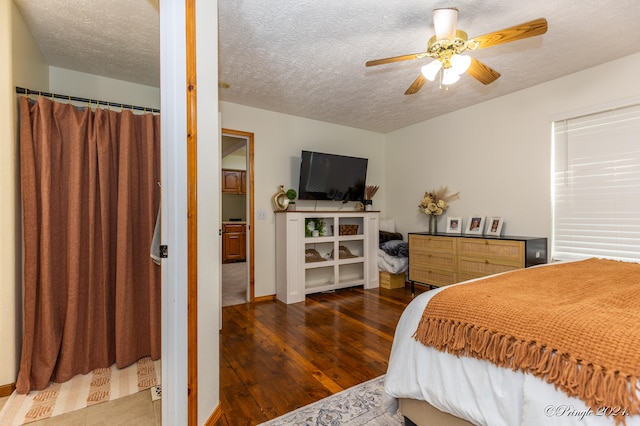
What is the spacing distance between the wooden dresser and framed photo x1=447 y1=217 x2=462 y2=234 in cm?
30

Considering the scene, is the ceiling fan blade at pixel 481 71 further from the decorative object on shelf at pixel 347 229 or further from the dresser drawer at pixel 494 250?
the decorative object on shelf at pixel 347 229

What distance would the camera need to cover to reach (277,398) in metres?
1.81

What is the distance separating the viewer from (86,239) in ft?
7.11

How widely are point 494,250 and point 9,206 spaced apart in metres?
4.02

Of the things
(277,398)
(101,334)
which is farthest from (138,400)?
(277,398)

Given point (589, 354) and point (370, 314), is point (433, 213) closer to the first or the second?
point (370, 314)

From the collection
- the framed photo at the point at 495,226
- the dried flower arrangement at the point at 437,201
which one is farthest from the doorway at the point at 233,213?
the framed photo at the point at 495,226

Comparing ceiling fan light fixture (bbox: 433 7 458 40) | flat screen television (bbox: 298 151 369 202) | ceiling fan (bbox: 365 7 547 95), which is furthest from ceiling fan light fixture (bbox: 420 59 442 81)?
flat screen television (bbox: 298 151 369 202)

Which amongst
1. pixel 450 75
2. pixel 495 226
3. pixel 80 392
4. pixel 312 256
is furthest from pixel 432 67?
pixel 80 392

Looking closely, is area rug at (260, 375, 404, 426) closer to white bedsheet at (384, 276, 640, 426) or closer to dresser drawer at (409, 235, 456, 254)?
white bedsheet at (384, 276, 640, 426)

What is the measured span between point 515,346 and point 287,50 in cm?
250

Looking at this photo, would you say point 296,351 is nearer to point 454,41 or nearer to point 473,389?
point 473,389

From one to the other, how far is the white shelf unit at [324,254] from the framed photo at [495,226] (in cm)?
150

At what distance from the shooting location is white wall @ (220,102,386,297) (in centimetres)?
385
